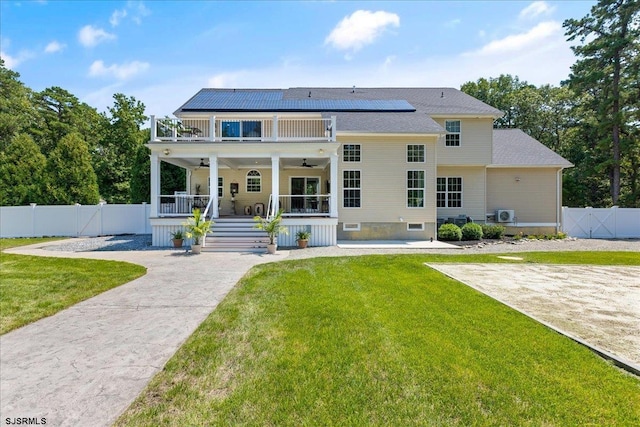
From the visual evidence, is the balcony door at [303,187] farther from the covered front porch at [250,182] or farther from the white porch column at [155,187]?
the white porch column at [155,187]

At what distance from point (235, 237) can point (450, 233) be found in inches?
384

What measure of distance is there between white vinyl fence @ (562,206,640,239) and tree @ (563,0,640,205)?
5.94m

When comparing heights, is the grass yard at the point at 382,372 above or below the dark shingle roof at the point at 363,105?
below

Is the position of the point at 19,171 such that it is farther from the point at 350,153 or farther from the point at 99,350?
the point at 99,350

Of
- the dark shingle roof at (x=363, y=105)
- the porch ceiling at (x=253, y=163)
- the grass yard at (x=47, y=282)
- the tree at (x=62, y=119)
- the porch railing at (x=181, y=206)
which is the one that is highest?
the tree at (x=62, y=119)

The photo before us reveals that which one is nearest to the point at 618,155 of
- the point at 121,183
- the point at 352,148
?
the point at 352,148

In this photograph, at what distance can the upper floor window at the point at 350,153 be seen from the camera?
1516cm

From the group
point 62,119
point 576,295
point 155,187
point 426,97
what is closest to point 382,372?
point 576,295

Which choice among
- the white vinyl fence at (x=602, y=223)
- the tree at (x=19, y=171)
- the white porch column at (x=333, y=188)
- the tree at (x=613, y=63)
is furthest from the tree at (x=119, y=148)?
the tree at (x=613, y=63)

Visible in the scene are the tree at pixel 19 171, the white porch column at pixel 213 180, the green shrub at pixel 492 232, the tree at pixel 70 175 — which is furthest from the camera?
the tree at pixel 19 171

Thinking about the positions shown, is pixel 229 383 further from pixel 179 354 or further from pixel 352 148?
pixel 352 148

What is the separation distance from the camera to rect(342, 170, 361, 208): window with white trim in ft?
49.6

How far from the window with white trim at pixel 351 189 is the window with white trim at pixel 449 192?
17.1 ft

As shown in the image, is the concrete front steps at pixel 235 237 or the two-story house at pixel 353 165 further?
the two-story house at pixel 353 165
